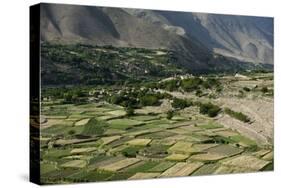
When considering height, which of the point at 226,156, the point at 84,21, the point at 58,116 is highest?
the point at 84,21

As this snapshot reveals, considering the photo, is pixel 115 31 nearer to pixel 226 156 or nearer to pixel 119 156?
pixel 119 156

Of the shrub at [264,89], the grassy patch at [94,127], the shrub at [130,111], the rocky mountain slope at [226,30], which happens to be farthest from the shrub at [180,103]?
the shrub at [264,89]

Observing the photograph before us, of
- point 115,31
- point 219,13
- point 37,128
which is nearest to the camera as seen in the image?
point 37,128

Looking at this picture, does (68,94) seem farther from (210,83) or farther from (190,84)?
(210,83)

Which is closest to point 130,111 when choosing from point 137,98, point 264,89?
point 137,98

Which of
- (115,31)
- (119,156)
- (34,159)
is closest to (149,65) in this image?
(115,31)

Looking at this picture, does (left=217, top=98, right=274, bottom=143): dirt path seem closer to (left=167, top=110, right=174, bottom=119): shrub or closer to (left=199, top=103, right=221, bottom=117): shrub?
(left=199, top=103, right=221, bottom=117): shrub
